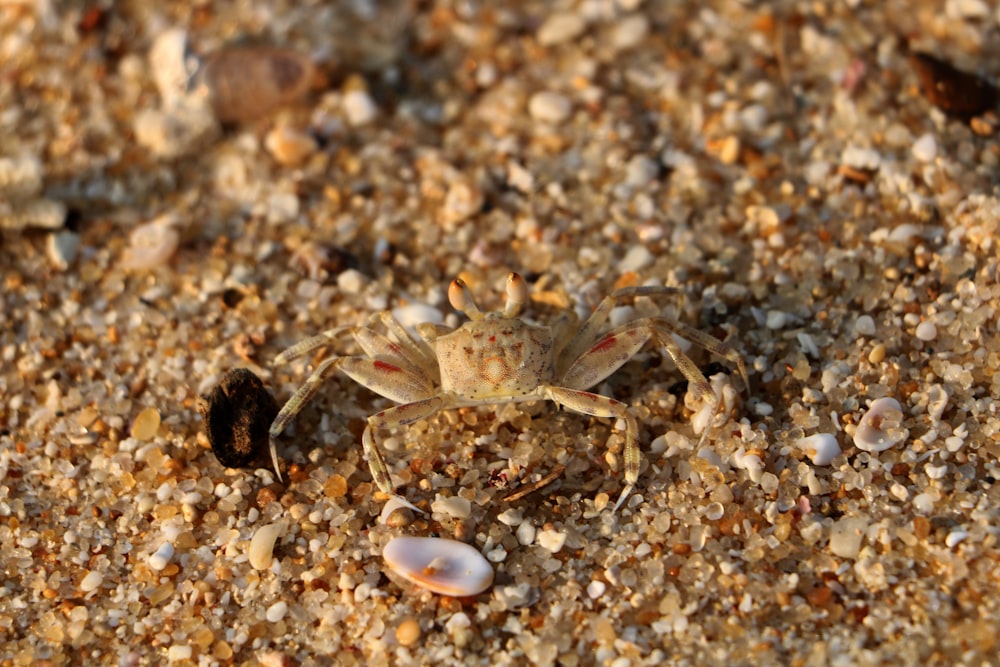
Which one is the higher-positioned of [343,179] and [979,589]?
[343,179]

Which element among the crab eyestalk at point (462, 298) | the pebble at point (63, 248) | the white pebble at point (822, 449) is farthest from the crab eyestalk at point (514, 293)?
the pebble at point (63, 248)

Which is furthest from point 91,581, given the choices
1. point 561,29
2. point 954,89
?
point 954,89

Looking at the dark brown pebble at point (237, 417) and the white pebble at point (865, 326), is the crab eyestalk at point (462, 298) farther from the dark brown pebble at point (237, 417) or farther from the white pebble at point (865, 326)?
the white pebble at point (865, 326)

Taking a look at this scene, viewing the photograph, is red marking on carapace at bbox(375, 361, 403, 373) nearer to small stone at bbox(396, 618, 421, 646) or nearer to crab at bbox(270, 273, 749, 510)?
crab at bbox(270, 273, 749, 510)

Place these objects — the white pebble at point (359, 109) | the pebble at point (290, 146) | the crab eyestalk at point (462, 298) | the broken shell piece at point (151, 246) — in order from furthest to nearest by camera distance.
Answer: the white pebble at point (359, 109)
the pebble at point (290, 146)
the broken shell piece at point (151, 246)
the crab eyestalk at point (462, 298)

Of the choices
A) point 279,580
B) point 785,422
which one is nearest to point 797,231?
point 785,422

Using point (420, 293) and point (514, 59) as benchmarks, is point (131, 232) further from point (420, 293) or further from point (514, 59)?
point (514, 59)
